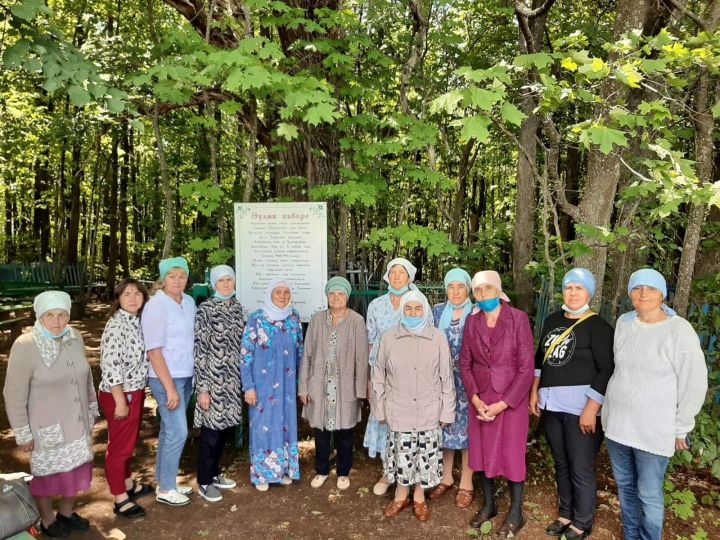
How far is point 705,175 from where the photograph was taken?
4309 millimetres

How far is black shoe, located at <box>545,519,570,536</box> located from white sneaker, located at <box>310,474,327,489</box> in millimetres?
1808

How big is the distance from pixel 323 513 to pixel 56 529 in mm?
1881

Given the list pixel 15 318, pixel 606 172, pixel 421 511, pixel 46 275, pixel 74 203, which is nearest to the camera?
pixel 421 511

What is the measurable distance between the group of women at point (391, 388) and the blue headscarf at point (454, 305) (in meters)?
0.01

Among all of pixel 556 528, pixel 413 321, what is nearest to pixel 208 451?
pixel 413 321

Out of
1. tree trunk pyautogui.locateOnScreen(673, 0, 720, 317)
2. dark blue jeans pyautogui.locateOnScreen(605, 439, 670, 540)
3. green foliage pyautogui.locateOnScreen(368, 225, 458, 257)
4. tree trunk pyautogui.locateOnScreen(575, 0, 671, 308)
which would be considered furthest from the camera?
green foliage pyautogui.locateOnScreen(368, 225, 458, 257)

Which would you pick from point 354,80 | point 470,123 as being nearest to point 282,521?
point 470,123

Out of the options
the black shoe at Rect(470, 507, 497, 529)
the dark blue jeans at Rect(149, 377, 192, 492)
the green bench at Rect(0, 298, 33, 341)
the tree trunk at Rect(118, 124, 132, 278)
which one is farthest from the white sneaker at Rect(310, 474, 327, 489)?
the tree trunk at Rect(118, 124, 132, 278)

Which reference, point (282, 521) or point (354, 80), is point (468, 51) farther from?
point (282, 521)

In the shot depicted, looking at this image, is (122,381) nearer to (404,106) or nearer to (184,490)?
(184,490)

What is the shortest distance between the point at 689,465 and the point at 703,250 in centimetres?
312

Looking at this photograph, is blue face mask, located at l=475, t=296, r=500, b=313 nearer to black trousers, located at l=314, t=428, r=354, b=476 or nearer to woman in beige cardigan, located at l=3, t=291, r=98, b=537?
black trousers, located at l=314, t=428, r=354, b=476

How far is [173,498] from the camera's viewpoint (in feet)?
13.2

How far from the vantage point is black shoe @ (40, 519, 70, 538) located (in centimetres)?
354
